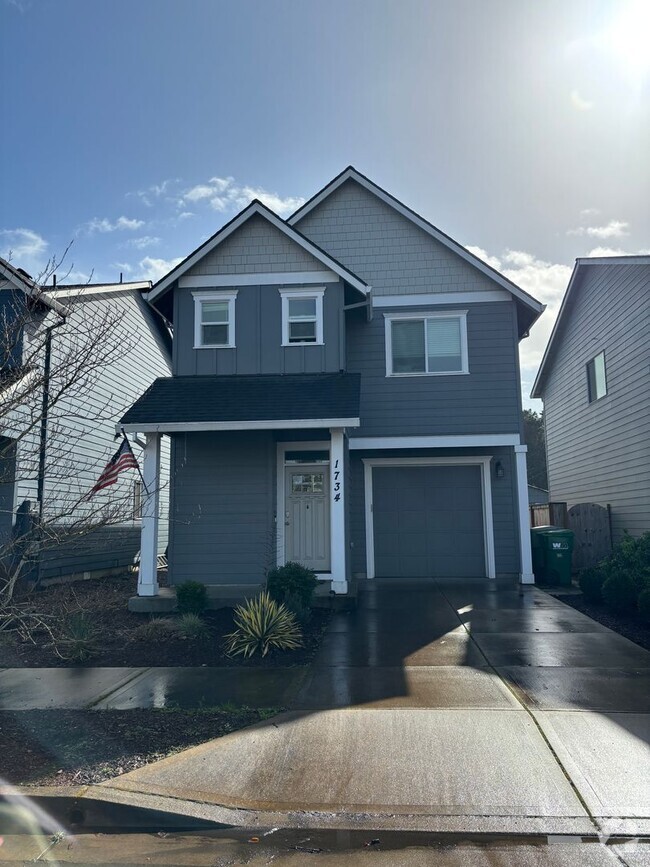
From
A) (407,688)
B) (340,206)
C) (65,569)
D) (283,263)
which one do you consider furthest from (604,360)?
(65,569)

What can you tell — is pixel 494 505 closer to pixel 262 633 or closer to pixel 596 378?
pixel 596 378

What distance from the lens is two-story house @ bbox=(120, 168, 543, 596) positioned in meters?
11.9

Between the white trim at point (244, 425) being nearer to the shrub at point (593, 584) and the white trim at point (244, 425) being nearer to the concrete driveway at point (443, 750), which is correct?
the concrete driveway at point (443, 750)

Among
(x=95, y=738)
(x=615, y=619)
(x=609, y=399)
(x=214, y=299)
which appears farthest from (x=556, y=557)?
(x=95, y=738)

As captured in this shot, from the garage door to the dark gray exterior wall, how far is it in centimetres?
31

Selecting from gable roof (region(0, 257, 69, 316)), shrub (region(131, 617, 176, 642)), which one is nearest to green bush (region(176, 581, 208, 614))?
shrub (region(131, 617, 176, 642))

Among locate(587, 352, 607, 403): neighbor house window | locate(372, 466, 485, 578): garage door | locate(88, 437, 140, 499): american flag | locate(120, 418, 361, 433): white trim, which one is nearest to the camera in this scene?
locate(120, 418, 361, 433): white trim

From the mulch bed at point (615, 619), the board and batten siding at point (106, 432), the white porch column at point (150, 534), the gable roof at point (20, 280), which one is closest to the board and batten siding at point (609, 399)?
the mulch bed at point (615, 619)

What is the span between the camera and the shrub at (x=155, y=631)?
9258mm

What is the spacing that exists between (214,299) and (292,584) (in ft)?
19.3

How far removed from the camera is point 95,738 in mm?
5785

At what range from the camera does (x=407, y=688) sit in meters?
6.87

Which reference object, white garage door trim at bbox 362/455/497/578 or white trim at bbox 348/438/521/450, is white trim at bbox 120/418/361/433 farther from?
white garage door trim at bbox 362/455/497/578

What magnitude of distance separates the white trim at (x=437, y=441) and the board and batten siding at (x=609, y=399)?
2713 mm
